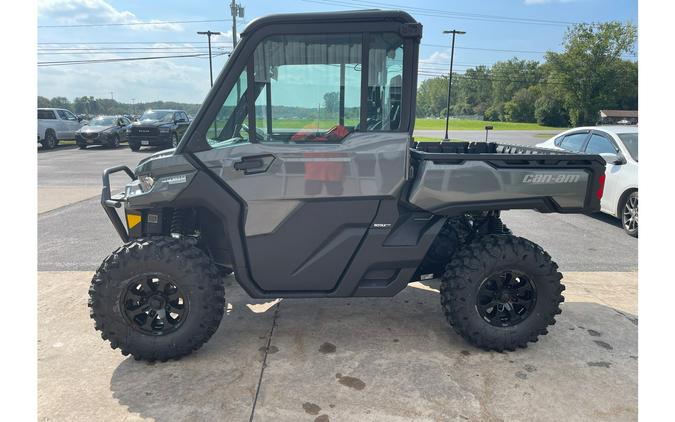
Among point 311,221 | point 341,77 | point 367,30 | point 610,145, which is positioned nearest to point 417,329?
point 311,221

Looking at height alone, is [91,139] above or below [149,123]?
below

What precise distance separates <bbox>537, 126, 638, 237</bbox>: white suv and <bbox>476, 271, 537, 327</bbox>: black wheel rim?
4.25m

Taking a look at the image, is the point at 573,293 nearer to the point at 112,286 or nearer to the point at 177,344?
the point at 177,344

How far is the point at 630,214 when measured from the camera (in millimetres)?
6379

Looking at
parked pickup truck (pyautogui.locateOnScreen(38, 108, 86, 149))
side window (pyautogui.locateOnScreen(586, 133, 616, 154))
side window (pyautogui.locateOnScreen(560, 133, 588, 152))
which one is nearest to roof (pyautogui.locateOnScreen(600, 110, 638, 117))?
side window (pyautogui.locateOnScreen(560, 133, 588, 152))

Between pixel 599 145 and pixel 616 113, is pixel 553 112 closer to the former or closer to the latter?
pixel 616 113

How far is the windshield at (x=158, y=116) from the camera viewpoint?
63.9 ft

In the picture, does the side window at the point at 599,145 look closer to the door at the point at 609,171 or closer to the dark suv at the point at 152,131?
the door at the point at 609,171

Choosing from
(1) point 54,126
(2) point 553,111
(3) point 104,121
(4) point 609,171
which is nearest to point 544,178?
(4) point 609,171

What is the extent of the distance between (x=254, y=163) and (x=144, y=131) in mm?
18205

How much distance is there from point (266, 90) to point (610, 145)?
6.22 meters

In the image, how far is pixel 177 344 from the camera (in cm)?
299

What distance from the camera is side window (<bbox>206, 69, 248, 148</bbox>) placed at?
2.85m

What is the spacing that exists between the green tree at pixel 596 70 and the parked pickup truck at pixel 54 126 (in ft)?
227
